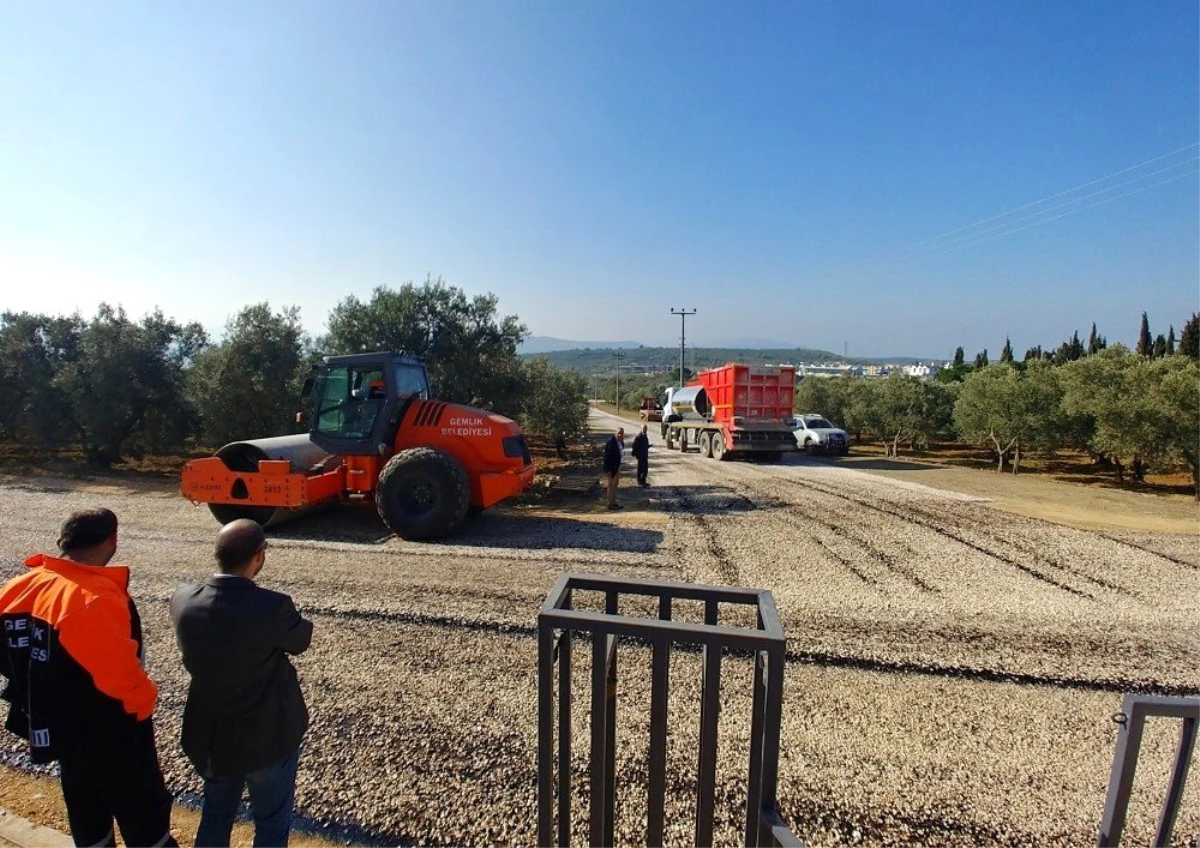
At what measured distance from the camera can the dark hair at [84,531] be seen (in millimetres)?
2531

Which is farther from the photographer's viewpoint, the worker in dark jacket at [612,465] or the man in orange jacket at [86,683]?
the worker in dark jacket at [612,465]

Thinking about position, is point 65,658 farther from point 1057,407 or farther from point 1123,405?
point 1057,407

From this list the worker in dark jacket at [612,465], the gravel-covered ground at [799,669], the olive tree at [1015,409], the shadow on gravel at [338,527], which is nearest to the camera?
the gravel-covered ground at [799,669]

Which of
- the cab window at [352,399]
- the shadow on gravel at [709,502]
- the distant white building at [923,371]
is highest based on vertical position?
the distant white building at [923,371]

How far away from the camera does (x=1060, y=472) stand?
24.9 metres

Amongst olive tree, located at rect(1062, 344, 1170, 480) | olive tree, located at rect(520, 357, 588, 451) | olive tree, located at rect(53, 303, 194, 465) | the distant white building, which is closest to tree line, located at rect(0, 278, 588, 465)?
olive tree, located at rect(53, 303, 194, 465)

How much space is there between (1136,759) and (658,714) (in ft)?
5.20

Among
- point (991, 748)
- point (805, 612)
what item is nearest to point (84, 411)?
point (805, 612)

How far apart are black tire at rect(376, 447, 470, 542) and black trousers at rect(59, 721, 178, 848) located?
6243mm

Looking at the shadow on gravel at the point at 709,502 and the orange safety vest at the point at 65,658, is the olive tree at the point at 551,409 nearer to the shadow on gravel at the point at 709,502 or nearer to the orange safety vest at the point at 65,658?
the shadow on gravel at the point at 709,502

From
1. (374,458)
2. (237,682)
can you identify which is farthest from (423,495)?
(237,682)

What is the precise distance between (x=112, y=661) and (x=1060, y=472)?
30.6 meters

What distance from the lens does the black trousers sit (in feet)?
8.53

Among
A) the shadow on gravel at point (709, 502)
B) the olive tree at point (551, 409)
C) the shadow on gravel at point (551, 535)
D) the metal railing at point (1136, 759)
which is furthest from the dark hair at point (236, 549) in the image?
the olive tree at point (551, 409)
